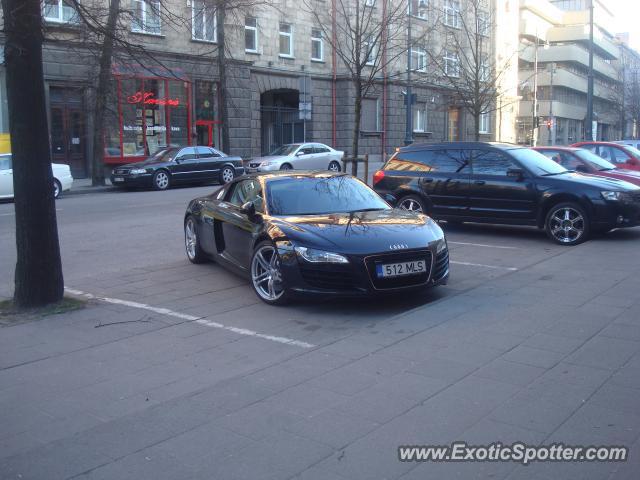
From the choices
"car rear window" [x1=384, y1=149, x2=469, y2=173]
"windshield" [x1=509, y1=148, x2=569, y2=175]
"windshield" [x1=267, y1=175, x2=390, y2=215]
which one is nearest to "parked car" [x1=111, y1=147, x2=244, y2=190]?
"car rear window" [x1=384, y1=149, x2=469, y2=173]

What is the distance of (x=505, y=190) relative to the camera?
37.8ft

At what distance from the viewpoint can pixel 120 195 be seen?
22.8 metres

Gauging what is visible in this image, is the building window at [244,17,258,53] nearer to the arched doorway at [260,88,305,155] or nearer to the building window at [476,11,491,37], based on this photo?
the arched doorway at [260,88,305,155]

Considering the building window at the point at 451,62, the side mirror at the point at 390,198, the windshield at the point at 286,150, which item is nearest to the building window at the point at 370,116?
the building window at the point at 451,62

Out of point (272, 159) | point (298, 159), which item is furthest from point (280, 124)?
point (272, 159)

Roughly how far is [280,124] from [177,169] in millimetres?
13805

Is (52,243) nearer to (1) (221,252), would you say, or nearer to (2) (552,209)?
(1) (221,252)

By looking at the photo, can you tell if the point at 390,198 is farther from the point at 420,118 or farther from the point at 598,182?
the point at 420,118

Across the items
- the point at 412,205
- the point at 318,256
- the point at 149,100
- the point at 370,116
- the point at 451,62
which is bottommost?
the point at 318,256

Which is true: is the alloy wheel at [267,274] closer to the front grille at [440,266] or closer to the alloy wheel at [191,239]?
the front grille at [440,266]

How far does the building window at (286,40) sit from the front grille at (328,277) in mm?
30247

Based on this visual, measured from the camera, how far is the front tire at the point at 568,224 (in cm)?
1088

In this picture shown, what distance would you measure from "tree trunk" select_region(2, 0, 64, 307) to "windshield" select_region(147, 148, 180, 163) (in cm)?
1770

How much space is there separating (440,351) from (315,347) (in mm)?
1032
